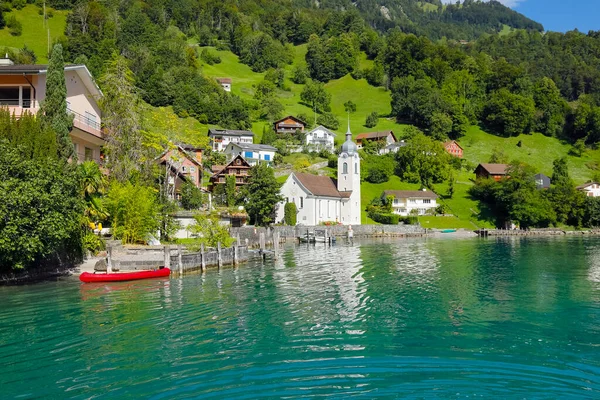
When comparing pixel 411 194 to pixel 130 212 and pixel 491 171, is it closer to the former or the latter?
pixel 491 171

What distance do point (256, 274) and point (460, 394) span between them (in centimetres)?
2433

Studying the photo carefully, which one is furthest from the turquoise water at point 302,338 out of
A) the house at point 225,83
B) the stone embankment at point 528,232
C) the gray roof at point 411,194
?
the house at point 225,83

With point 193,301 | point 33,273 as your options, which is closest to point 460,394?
point 193,301

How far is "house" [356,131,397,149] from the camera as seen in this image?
13700 centimetres

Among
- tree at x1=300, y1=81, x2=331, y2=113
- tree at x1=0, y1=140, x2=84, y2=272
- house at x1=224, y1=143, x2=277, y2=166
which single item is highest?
tree at x1=300, y1=81, x2=331, y2=113

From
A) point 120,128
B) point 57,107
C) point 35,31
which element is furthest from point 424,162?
point 35,31

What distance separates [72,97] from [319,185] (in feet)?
186

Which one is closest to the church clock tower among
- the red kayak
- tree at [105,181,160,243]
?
tree at [105,181,160,243]

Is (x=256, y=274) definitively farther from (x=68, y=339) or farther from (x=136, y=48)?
(x=136, y=48)

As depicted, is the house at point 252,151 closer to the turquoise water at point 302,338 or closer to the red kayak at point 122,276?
the red kayak at point 122,276

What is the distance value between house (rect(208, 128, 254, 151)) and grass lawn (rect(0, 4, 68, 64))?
→ 53919 millimetres

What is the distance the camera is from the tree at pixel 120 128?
46.9 m

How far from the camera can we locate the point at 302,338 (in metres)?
18.8

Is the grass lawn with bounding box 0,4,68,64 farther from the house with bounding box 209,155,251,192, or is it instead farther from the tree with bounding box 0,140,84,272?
the tree with bounding box 0,140,84,272
